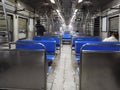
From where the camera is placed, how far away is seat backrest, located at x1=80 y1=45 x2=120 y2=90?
267 cm

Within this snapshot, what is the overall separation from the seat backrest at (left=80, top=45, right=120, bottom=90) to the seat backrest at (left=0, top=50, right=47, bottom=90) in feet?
1.89

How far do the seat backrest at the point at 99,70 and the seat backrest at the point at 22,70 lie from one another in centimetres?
58

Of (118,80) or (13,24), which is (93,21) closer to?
(13,24)

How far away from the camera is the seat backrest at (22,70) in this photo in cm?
278

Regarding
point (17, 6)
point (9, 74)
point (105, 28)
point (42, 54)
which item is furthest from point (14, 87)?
point (105, 28)

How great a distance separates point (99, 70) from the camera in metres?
2.77

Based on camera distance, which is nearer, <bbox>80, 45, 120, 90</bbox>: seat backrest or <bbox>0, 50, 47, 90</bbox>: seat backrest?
<bbox>80, 45, 120, 90</bbox>: seat backrest

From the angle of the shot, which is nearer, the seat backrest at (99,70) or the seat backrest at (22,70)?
the seat backrest at (99,70)

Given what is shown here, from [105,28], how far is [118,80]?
8.31 m

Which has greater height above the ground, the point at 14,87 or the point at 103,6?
the point at 103,6

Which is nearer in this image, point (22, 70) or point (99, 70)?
point (99, 70)

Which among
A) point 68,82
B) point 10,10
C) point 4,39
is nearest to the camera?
point 68,82

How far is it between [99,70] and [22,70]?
1.12 meters

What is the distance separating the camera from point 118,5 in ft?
26.6
